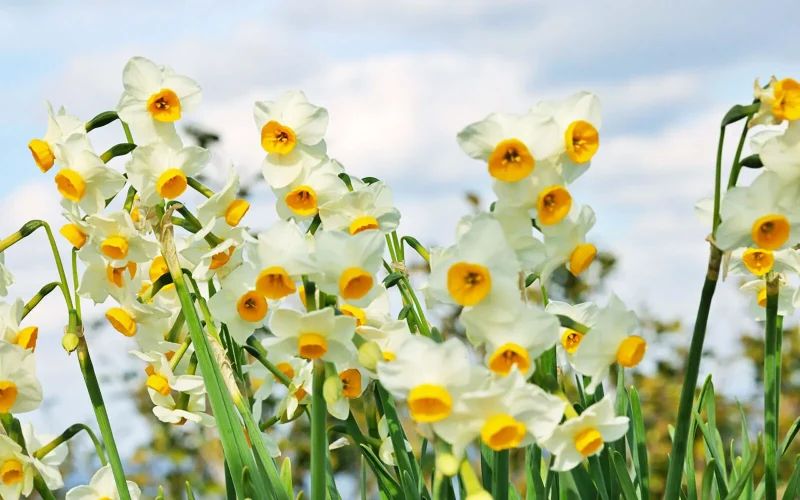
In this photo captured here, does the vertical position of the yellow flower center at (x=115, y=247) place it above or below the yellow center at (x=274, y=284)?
above

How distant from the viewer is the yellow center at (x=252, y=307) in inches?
49.7

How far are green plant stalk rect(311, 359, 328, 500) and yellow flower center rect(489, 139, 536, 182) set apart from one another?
315 mm

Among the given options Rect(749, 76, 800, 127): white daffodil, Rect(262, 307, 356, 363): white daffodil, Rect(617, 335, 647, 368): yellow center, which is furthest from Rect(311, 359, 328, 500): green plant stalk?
Rect(749, 76, 800, 127): white daffodil

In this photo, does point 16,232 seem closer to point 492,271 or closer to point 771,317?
point 492,271

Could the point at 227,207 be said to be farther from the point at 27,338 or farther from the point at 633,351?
the point at 633,351

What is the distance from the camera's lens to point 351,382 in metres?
1.34

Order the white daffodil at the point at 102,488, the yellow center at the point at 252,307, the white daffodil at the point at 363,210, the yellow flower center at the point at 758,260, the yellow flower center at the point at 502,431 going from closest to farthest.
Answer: the yellow flower center at the point at 502,431, the yellow center at the point at 252,307, the white daffodil at the point at 363,210, the yellow flower center at the point at 758,260, the white daffodil at the point at 102,488

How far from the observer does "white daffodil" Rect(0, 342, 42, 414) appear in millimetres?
1313

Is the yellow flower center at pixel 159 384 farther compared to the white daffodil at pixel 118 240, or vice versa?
the yellow flower center at pixel 159 384

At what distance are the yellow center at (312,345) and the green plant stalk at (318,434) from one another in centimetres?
3

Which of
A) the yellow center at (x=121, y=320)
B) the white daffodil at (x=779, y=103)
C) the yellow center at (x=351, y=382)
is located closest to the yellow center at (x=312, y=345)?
the yellow center at (x=351, y=382)

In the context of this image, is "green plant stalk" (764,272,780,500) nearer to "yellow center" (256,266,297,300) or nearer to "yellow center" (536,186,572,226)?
"yellow center" (536,186,572,226)

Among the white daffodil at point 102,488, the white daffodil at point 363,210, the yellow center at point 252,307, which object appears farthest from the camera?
the white daffodil at point 102,488

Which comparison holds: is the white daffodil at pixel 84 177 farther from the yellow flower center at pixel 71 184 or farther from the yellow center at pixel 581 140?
the yellow center at pixel 581 140
